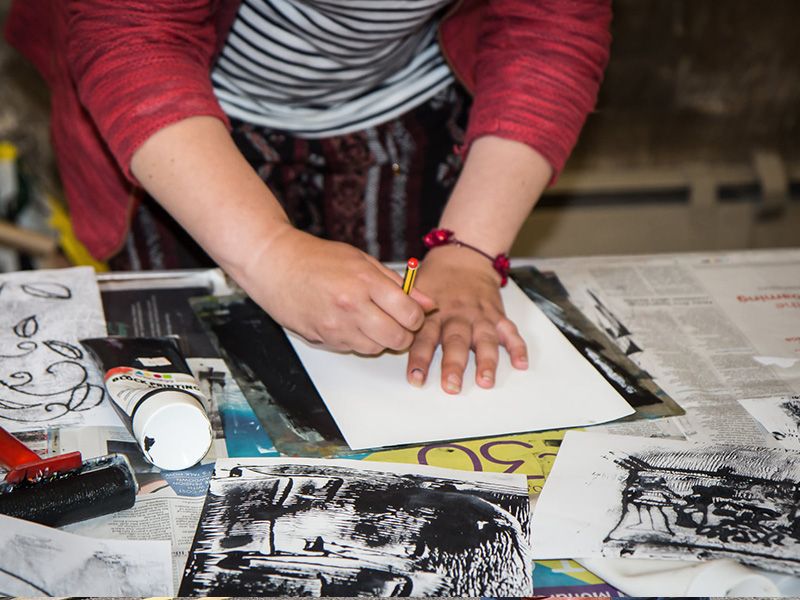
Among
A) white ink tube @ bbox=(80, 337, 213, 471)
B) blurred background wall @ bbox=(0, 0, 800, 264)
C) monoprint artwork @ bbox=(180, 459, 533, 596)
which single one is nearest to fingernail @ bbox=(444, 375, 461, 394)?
monoprint artwork @ bbox=(180, 459, 533, 596)

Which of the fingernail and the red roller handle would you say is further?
the fingernail

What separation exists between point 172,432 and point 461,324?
0.30m

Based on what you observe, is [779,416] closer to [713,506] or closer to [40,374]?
[713,506]

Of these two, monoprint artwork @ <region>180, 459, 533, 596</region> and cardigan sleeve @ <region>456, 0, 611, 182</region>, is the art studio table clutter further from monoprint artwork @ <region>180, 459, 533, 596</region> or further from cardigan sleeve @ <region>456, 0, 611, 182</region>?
cardigan sleeve @ <region>456, 0, 611, 182</region>

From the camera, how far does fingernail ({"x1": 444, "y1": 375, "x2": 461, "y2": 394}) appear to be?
0.66m

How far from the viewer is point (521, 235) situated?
5.64ft

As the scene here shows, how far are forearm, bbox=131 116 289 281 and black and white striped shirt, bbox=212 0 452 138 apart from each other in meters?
0.19

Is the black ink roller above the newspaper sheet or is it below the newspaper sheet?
below

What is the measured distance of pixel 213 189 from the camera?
2.20 feet

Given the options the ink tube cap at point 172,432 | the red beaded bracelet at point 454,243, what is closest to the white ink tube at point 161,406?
the ink tube cap at point 172,432

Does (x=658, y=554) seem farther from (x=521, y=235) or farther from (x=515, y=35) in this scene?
(x=521, y=235)

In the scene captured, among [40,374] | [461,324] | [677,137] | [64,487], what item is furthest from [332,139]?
[677,137]

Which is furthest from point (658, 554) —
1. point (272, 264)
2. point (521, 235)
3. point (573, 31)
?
point (521, 235)

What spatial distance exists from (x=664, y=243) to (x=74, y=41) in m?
1.46
